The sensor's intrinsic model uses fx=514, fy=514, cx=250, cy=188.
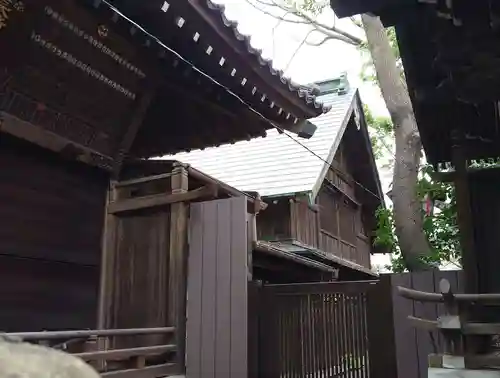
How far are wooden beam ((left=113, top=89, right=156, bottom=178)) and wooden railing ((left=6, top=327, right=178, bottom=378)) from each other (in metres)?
1.79

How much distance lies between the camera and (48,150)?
465 centimetres

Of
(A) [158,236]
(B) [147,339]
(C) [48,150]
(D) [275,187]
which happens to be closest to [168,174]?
(A) [158,236]

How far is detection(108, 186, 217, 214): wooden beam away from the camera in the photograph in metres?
5.46

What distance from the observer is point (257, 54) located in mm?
4637

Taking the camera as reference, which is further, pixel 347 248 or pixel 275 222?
pixel 347 248

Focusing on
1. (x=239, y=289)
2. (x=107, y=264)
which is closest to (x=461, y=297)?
(x=239, y=289)

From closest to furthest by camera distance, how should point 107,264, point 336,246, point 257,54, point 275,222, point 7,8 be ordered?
point 7,8, point 257,54, point 107,264, point 275,222, point 336,246

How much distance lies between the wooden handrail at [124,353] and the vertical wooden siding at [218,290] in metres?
0.36

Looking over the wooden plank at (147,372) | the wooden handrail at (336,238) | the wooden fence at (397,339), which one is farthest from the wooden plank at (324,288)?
the wooden handrail at (336,238)

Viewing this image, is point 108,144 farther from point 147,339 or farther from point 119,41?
point 147,339

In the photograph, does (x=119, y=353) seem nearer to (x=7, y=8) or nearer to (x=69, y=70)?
(x=69, y=70)

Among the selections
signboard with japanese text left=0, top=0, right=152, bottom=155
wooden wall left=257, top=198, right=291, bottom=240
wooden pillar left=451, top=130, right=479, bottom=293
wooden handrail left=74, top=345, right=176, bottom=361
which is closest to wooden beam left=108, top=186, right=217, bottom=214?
signboard with japanese text left=0, top=0, right=152, bottom=155

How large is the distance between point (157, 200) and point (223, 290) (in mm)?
1205

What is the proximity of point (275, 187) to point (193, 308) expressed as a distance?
6.01m
